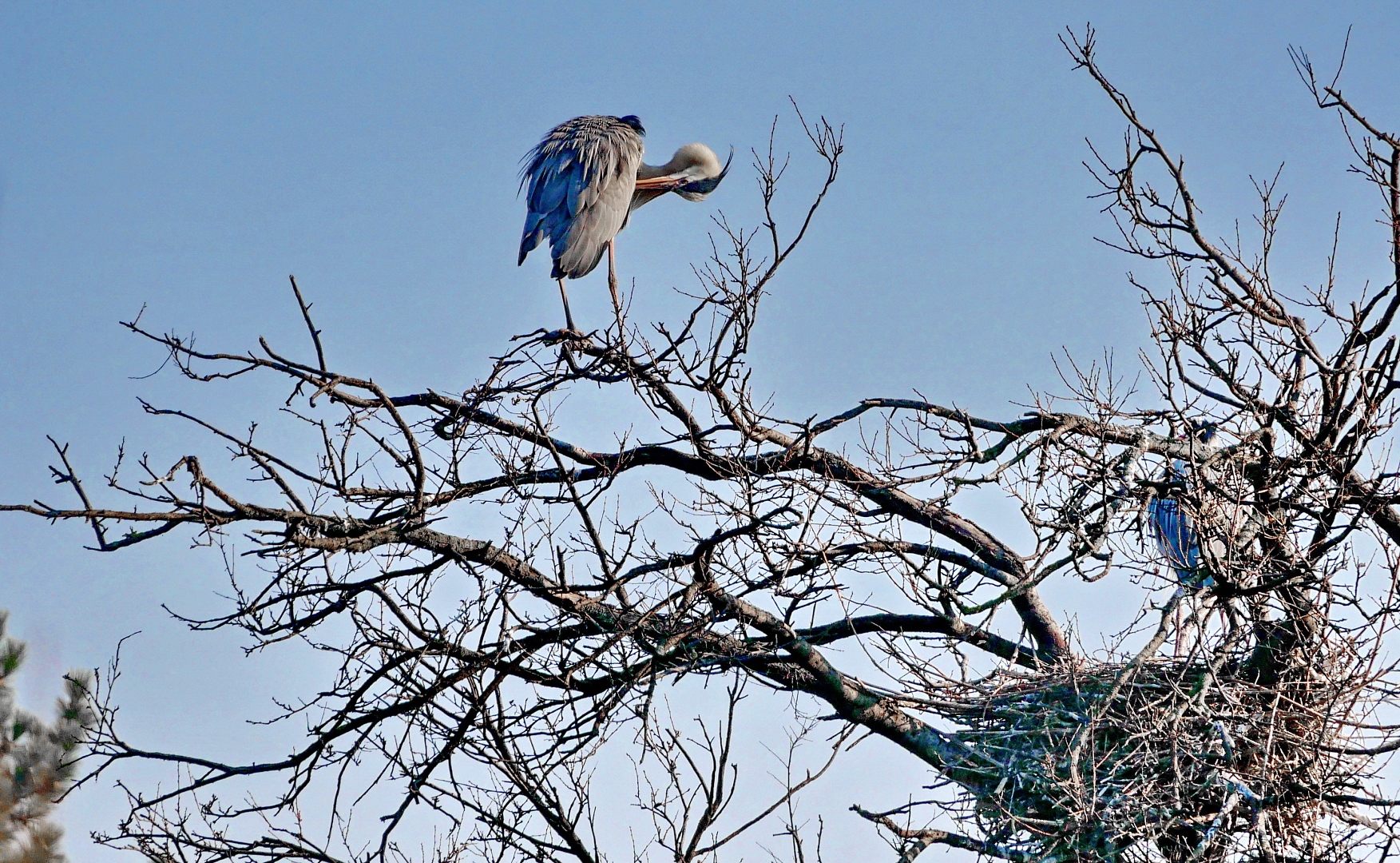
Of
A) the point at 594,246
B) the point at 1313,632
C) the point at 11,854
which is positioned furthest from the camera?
the point at 594,246

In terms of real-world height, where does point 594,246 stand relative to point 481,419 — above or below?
above

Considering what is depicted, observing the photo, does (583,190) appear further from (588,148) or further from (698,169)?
(698,169)

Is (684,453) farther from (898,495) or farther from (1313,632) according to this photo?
(1313,632)

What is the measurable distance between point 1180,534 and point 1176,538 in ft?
4.76

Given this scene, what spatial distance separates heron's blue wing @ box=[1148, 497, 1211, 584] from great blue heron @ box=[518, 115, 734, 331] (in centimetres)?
374

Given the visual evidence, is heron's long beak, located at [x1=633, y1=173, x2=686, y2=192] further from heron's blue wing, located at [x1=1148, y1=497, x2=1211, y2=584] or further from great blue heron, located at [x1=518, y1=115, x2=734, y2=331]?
heron's blue wing, located at [x1=1148, y1=497, x2=1211, y2=584]

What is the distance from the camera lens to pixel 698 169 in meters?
10.7

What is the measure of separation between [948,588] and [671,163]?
19.7 feet

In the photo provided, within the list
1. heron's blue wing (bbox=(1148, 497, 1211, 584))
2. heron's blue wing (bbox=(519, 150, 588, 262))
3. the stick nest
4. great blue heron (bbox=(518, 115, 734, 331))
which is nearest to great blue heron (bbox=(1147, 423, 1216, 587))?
heron's blue wing (bbox=(1148, 497, 1211, 584))

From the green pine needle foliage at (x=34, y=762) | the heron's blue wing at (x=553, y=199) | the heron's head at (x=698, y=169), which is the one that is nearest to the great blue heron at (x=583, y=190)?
the heron's blue wing at (x=553, y=199)

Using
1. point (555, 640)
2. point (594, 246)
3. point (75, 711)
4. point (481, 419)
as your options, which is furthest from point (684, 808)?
point (594, 246)

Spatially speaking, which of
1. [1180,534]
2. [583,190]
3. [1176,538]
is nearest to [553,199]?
[583,190]

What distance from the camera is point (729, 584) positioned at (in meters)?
6.27

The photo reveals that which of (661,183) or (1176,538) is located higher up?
(661,183)
